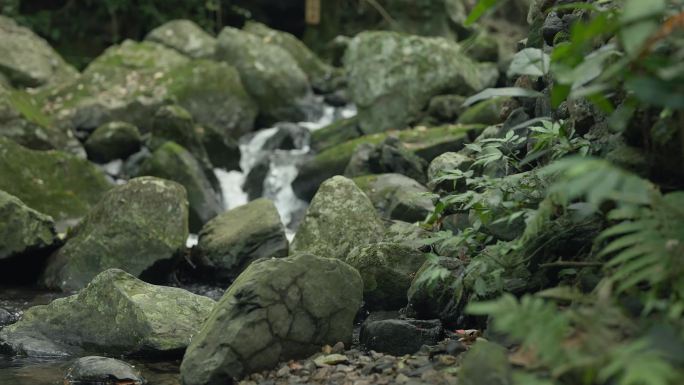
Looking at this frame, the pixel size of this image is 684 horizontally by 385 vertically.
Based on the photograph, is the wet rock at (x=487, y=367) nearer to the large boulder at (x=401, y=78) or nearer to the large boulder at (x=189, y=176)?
the large boulder at (x=189, y=176)

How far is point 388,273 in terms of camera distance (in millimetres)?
5984

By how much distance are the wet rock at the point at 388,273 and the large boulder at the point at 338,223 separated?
978mm

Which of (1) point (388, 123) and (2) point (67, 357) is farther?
(1) point (388, 123)

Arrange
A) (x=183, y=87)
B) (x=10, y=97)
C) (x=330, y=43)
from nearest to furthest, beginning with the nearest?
(x=10, y=97)
(x=183, y=87)
(x=330, y=43)

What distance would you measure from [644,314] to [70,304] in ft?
13.6

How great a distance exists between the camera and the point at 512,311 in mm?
2682

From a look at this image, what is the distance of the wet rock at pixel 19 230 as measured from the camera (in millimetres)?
7496

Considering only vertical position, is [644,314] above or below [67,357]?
above

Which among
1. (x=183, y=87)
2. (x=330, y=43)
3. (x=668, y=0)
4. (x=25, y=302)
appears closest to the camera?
(x=668, y=0)

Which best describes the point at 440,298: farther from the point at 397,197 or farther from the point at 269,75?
the point at 269,75

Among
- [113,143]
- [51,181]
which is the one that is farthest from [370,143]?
[113,143]

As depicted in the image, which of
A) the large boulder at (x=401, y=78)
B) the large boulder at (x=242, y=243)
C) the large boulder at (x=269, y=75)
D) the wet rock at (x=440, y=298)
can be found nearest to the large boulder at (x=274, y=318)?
the wet rock at (x=440, y=298)

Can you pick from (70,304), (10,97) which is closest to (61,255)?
A: (70,304)

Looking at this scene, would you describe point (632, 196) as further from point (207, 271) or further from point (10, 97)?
point (10, 97)
